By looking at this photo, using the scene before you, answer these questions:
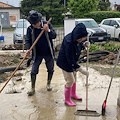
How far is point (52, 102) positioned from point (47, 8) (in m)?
25.9

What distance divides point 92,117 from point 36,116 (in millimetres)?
990

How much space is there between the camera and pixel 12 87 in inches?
180

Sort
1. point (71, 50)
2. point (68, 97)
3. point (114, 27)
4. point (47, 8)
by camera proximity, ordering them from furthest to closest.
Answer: point (47, 8) < point (114, 27) < point (68, 97) < point (71, 50)

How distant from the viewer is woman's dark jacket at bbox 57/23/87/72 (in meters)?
3.01

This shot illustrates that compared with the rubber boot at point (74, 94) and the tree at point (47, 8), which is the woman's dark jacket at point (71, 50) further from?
the tree at point (47, 8)

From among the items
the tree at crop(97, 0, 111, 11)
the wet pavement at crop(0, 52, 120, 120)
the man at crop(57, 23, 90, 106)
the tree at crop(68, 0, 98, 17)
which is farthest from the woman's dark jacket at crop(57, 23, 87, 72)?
the tree at crop(97, 0, 111, 11)

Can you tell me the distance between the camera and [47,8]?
28.0 metres

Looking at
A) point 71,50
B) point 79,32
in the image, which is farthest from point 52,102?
point 79,32

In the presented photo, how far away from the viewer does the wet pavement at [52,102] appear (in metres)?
3.16

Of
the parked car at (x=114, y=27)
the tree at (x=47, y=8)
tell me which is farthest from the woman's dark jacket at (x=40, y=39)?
the tree at (x=47, y=8)

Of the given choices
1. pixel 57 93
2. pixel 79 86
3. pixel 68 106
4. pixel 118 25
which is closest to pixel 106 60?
pixel 79 86

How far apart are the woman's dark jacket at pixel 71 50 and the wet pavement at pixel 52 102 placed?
831 mm

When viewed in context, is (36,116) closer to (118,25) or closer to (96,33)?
(96,33)

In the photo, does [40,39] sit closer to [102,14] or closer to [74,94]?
[74,94]
